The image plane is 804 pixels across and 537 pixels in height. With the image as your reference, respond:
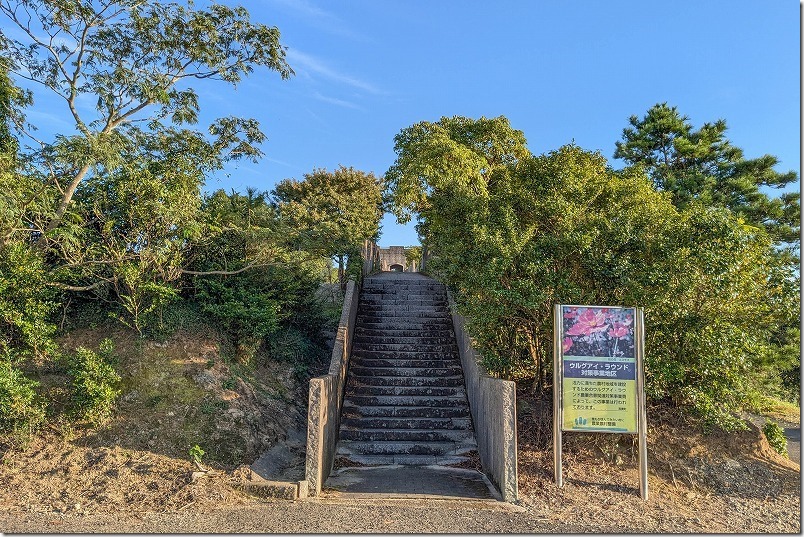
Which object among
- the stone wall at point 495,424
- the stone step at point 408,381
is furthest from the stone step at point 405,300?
the stone wall at point 495,424

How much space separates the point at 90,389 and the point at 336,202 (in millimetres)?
15165

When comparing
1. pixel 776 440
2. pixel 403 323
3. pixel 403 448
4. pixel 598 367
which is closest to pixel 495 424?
pixel 598 367

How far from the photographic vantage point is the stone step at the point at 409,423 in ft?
23.8

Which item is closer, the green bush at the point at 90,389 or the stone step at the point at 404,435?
the green bush at the point at 90,389

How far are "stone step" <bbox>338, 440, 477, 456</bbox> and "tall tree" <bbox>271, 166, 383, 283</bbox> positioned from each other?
7.65 m

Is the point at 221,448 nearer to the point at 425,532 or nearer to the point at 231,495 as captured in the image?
the point at 231,495

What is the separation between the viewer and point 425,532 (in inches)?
169

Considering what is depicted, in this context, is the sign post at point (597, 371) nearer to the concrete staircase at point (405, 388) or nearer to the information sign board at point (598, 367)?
the information sign board at point (598, 367)

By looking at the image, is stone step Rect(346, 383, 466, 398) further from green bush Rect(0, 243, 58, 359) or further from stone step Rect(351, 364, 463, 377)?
green bush Rect(0, 243, 58, 359)

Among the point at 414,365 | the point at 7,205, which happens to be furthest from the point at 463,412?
the point at 7,205

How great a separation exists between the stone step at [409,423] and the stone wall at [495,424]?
9.7 inches

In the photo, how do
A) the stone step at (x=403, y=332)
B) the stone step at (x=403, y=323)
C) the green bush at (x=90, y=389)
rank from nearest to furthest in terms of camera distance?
the green bush at (x=90, y=389) < the stone step at (x=403, y=332) < the stone step at (x=403, y=323)

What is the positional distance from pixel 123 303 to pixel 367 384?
13.3ft

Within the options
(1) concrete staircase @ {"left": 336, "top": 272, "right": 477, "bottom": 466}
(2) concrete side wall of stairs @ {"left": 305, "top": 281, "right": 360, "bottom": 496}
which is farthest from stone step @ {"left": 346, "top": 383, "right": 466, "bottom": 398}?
(2) concrete side wall of stairs @ {"left": 305, "top": 281, "right": 360, "bottom": 496}
